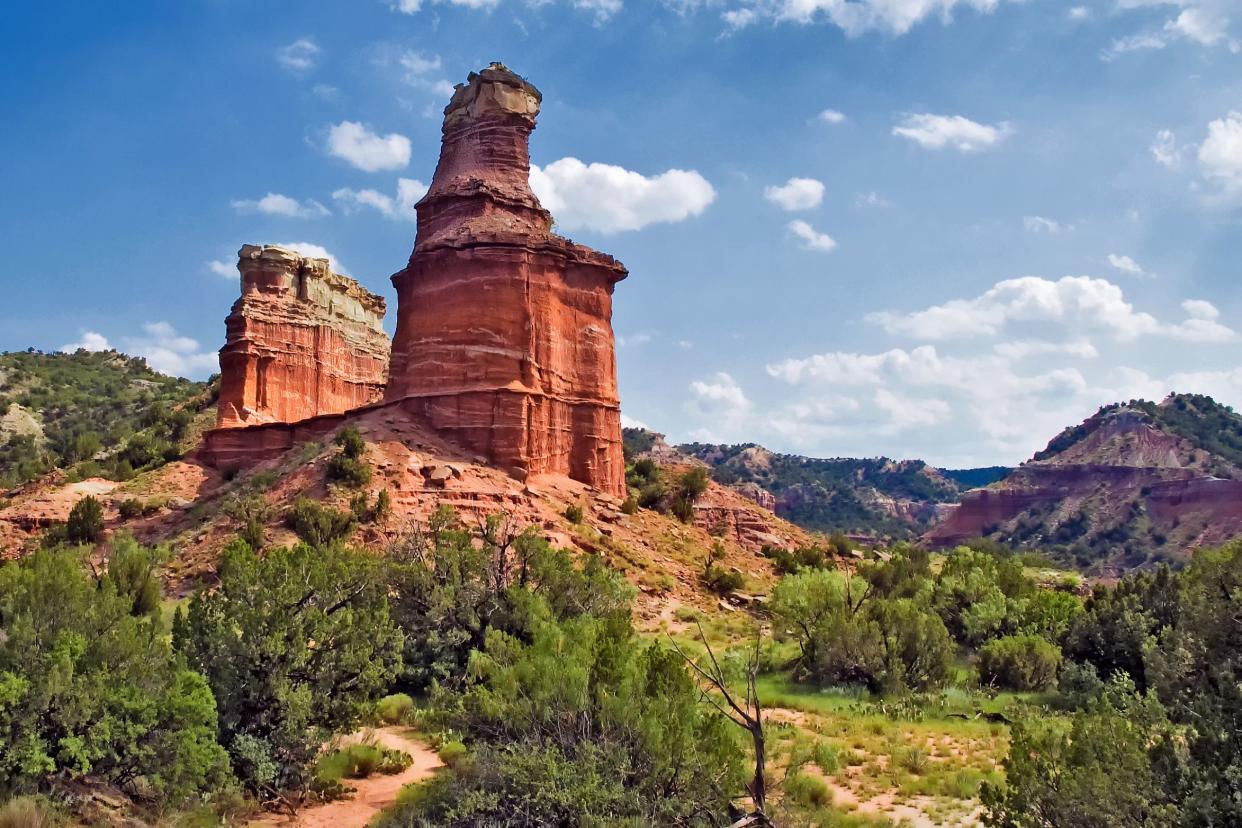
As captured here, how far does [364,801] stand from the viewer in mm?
13148

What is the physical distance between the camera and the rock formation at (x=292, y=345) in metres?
53.0

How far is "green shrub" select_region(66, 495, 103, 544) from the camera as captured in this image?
33.8 metres

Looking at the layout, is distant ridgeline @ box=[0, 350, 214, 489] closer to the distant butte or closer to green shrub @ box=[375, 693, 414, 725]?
the distant butte

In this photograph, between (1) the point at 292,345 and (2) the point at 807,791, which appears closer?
(2) the point at 807,791

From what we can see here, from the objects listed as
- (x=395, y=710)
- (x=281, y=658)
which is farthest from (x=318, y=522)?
(x=281, y=658)

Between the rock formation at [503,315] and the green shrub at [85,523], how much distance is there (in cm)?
1240

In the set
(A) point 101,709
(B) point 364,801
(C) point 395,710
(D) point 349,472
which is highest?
(D) point 349,472

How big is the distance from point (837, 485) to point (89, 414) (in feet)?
374

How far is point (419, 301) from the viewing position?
3931 cm

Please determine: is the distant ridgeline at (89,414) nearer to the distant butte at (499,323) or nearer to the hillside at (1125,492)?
the distant butte at (499,323)

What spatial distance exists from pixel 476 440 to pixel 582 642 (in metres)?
23.2

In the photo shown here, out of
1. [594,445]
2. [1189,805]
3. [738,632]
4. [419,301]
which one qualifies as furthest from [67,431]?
[1189,805]

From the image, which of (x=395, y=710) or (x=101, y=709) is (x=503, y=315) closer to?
(x=395, y=710)

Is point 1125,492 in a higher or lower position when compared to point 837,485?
lower
